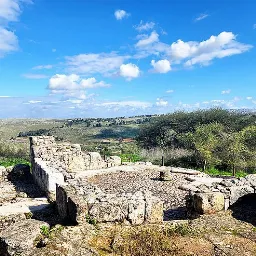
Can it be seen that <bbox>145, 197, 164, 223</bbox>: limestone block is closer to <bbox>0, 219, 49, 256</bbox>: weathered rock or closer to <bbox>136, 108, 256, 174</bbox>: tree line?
<bbox>0, 219, 49, 256</bbox>: weathered rock

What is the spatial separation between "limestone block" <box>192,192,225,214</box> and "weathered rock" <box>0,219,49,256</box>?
4.88 meters

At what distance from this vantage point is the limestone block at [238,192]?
35.6 ft

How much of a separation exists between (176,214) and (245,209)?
2363mm

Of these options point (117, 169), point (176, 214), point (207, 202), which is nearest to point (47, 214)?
point (176, 214)

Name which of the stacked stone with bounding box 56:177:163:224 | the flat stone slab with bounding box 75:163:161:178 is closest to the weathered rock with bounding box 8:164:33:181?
the flat stone slab with bounding box 75:163:161:178

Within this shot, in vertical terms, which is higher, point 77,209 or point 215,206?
point 77,209

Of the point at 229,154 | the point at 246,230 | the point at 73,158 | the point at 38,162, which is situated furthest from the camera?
the point at 229,154

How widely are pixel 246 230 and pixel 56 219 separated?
5211 millimetres

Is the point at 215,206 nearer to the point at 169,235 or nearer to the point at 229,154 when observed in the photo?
the point at 169,235

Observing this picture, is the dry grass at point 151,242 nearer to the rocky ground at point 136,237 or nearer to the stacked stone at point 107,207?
the rocky ground at point 136,237

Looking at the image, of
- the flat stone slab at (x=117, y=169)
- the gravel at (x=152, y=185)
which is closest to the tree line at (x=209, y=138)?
the flat stone slab at (x=117, y=169)

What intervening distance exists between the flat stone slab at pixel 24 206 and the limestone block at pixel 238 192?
6.38 metres

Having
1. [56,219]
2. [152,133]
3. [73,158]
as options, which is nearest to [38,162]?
[73,158]

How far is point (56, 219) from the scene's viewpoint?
891 cm
